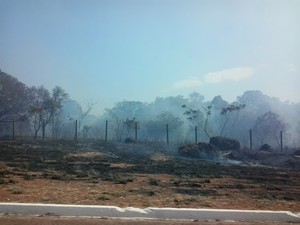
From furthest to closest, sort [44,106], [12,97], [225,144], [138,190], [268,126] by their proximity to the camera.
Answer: [268,126] → [12,97] → [44,106] → [225,144] → [138,190]

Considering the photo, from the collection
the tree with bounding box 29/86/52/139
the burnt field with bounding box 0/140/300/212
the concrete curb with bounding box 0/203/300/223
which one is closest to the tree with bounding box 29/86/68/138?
the tree with bounding box 29/86/52/139

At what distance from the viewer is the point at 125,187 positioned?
34.7ft

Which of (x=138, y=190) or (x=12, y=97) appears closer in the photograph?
(x=138, y=190)

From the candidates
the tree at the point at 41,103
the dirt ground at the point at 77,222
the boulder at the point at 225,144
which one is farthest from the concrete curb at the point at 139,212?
the tree at the point at 41,103

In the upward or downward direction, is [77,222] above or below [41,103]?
below

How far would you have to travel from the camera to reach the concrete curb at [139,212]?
7.15 meters

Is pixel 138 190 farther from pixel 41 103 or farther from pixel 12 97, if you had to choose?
pixel 12 97

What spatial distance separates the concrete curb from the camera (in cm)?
715

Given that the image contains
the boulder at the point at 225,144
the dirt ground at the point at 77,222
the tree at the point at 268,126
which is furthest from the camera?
the tree at the point at 268,126

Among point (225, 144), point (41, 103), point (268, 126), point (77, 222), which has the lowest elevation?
point (77, 222)

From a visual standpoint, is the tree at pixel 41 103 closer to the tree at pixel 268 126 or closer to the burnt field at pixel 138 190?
the burnt field at pixel 138 190

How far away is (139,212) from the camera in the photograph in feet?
23.8

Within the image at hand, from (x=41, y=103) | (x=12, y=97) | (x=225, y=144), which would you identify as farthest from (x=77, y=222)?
(x=12, y=97)

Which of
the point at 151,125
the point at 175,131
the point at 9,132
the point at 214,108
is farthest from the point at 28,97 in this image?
the point at 214,108
